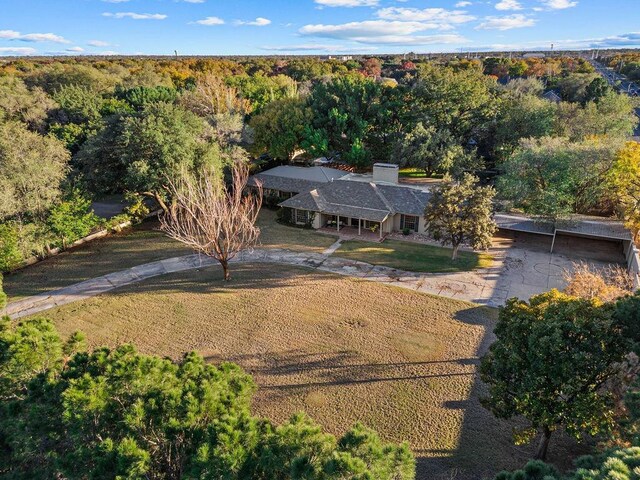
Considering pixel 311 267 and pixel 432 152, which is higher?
pixel 432 152

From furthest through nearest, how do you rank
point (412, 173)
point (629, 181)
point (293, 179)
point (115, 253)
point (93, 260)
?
point (412, 173) < point (293, 179) < point (115, 253) < point (93, 260) < point (629, 181)

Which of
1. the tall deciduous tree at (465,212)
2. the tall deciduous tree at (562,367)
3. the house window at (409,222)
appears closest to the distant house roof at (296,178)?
the house window at (409,222)

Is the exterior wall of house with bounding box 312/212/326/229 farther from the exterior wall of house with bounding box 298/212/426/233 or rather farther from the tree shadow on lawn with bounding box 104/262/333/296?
the tree shadow on lawn with bounding box 104/262/333/296

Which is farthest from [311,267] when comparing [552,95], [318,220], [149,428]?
[552,95]

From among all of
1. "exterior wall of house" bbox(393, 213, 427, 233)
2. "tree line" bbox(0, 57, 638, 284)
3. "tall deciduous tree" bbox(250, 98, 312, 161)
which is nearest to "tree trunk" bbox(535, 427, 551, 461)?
"tree line" bbox(0, 57, 638, 284)

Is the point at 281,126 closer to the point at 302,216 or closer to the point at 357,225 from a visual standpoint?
the point at 302,216

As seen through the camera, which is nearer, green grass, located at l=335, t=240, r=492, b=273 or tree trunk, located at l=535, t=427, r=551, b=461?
tree trunk, located at l=535, t=427, r=551, b=461

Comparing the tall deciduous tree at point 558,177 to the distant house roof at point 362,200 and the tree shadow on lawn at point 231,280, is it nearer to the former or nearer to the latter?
the distant house roof at point 362,200
